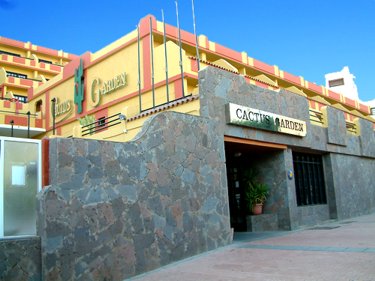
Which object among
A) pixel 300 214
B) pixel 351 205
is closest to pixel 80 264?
pixel 300 214

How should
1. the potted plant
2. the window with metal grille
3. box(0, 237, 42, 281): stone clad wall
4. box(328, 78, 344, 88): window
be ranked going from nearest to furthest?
box(0, 237, 42, 281): stone clad wall < the potted plant < the window with metal grille < box(328, 78, 344, 88): window

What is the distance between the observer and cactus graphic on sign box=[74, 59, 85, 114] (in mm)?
25656

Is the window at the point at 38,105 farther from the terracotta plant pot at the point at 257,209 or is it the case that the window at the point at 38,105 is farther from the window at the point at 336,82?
the window at the point at 336,82

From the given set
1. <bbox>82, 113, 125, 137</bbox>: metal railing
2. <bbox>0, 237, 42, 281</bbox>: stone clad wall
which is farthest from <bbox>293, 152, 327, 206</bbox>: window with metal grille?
<bbox>0, 237, 42, 281</bbox>: stone clad wall

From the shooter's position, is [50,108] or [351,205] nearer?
[351,205]

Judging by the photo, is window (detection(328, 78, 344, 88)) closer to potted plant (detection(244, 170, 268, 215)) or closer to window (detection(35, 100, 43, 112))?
window (detection(35, 100, 43, 112))

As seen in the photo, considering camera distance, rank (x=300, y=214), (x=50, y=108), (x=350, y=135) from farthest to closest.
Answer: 1. (x=50, y=108)
2. (x=350, y=135)
3. (x=300, y=214)

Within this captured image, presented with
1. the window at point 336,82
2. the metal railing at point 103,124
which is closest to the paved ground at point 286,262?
the metal railing at point 103,124

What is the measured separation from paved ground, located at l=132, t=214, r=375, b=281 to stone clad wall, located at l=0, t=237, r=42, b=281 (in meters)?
2.07

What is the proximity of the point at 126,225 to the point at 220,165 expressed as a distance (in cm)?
384

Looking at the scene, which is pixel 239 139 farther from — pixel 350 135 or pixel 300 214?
pixel 350 135

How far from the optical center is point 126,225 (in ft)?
25.9

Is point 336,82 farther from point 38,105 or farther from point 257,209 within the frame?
point 257,209

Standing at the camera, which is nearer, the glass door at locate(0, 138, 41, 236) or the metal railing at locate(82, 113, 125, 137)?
the glass door at locate(0, 138, 41, 236)
